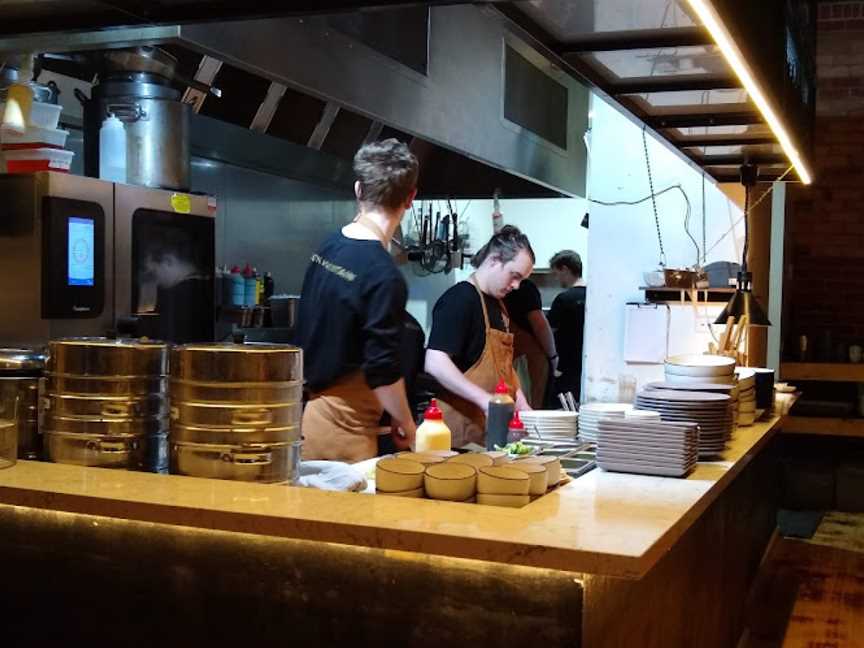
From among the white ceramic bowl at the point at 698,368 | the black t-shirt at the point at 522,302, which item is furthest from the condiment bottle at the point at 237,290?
the white ceramic bowl at the point at 698,368

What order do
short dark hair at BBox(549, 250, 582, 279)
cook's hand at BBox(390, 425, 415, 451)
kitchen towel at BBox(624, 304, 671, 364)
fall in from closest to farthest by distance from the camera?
cook's hand at BBox(390, 425, 415, 451), kitchen towel at BBox(624, 304, 671, 364), short dark hair at BBox(549, 250, 582, 279)

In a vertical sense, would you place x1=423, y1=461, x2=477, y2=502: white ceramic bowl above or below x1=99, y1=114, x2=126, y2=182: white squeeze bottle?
below

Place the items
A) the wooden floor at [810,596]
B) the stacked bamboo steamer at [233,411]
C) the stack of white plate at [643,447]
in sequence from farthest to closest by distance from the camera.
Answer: the wooden floor at [810,596], the stack of white plate at [643,447], the stacked bamboo steamer at [233,411]

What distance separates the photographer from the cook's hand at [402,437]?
3.45 meters

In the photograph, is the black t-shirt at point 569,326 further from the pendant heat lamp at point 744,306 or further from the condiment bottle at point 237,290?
the condiment bottle at point 237,290

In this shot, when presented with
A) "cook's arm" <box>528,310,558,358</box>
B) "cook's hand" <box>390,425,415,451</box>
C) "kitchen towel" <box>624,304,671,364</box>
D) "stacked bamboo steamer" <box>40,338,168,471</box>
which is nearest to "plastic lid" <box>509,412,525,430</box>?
"cook's hand" <box>390,425,415,451</box>

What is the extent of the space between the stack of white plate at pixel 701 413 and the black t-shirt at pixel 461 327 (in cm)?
137

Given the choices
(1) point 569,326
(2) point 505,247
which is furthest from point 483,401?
(1) point 569,326

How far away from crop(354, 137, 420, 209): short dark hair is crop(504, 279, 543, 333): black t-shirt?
2.94 metres

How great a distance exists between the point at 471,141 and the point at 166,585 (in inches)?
123

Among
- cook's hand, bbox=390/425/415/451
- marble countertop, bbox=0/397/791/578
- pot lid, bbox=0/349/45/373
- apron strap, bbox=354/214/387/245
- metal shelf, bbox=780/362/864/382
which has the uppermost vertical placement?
apron strap, bbox=354/214/387/245

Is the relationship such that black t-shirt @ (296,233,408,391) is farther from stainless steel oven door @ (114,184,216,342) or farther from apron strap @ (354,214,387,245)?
stainless steel oven door @ (114,184,216,342)

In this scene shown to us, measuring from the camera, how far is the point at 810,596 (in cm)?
521

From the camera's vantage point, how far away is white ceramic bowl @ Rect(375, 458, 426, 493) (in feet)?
6.87
